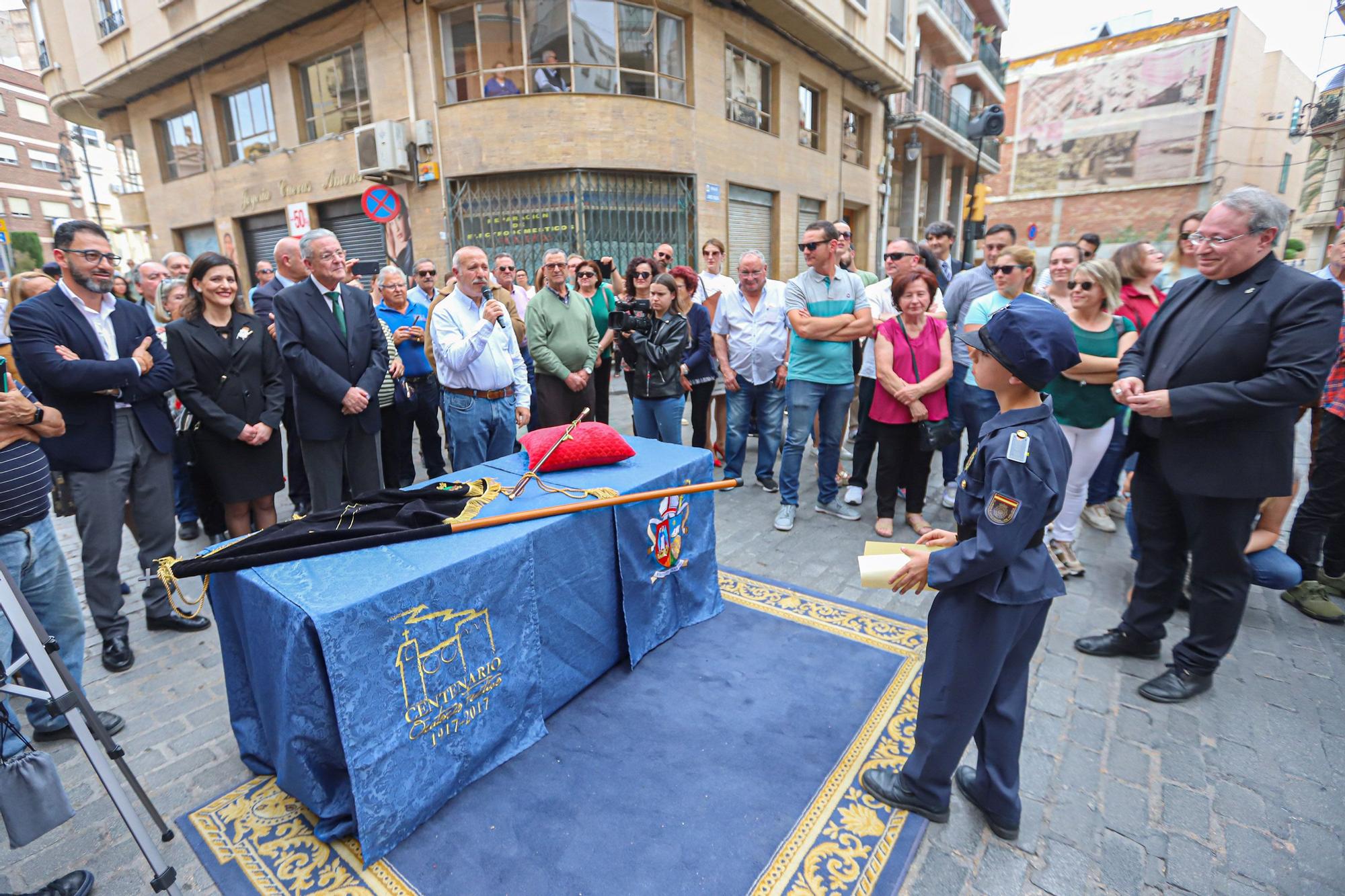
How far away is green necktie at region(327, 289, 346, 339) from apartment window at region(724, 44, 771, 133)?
11.7m

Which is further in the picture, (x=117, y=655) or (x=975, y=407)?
(x=975, y=407)

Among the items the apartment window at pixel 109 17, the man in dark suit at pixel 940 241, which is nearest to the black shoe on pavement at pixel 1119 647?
the man in dark suit at pixel 940 241

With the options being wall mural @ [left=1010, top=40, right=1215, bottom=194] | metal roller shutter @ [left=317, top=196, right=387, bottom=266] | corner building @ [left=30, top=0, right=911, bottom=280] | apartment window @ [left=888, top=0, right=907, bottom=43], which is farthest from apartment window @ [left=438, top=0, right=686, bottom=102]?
wall mural @ [left=1010, top=40, right=1215, bottom=194]

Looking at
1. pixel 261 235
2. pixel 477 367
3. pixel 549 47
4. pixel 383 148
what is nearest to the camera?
pixel 477 367

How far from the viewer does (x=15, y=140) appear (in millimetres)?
41750

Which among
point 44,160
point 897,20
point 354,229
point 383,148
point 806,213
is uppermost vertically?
point 44,160

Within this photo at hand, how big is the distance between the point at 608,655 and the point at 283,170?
1542cm

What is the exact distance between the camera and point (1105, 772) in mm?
2516

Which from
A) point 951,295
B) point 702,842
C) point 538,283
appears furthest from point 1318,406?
point 538,283

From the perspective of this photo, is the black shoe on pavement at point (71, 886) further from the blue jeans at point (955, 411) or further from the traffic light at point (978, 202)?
the traffic light at point (978, 202)

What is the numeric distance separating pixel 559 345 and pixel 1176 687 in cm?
457

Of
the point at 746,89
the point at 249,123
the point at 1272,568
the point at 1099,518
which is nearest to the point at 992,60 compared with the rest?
the point at 746,89

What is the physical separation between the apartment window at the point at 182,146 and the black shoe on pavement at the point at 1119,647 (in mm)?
20238

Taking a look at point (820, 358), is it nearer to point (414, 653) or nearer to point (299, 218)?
point (414, 653)
